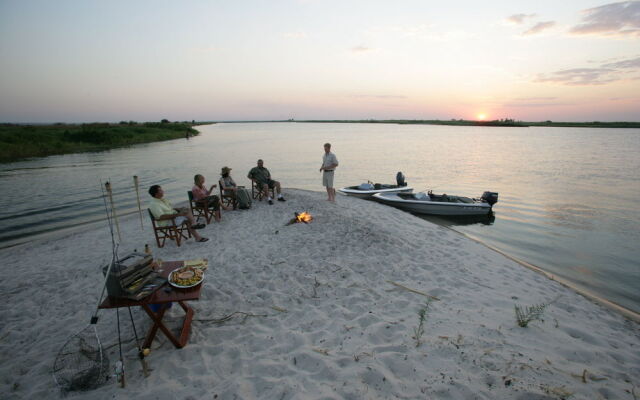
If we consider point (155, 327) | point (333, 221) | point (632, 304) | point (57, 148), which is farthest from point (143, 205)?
point (57, 148)

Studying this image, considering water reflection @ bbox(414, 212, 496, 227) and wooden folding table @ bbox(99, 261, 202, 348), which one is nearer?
wooden folding table @ bbox(99, 261, 202, 348)

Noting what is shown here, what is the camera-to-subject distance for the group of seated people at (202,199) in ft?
23.7

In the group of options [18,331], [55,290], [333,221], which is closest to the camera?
[18,331]

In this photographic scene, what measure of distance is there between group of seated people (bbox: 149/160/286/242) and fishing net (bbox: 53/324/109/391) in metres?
3.71

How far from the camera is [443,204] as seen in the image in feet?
42.2

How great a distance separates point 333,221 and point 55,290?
21.2 feet

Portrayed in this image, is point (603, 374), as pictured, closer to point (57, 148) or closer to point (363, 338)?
point (363, 338)

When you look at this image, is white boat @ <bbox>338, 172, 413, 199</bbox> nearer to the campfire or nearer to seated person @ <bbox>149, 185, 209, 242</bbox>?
the campfire

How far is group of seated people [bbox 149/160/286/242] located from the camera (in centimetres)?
723

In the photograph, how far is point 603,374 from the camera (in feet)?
11.2

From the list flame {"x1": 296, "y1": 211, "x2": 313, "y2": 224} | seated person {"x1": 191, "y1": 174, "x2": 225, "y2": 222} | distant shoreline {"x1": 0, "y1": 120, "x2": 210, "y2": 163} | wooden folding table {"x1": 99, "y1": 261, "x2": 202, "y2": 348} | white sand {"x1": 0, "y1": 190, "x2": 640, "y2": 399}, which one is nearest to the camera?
white sand {"x1": 0, "y1": 190, "x2": 640, "y2": 399}

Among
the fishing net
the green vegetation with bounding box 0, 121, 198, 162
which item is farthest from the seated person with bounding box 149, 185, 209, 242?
the green vegetation with bounding box 0, 121, 198, 162

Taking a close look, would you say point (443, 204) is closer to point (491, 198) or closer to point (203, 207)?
point (491, 198)

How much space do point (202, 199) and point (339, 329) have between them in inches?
264
